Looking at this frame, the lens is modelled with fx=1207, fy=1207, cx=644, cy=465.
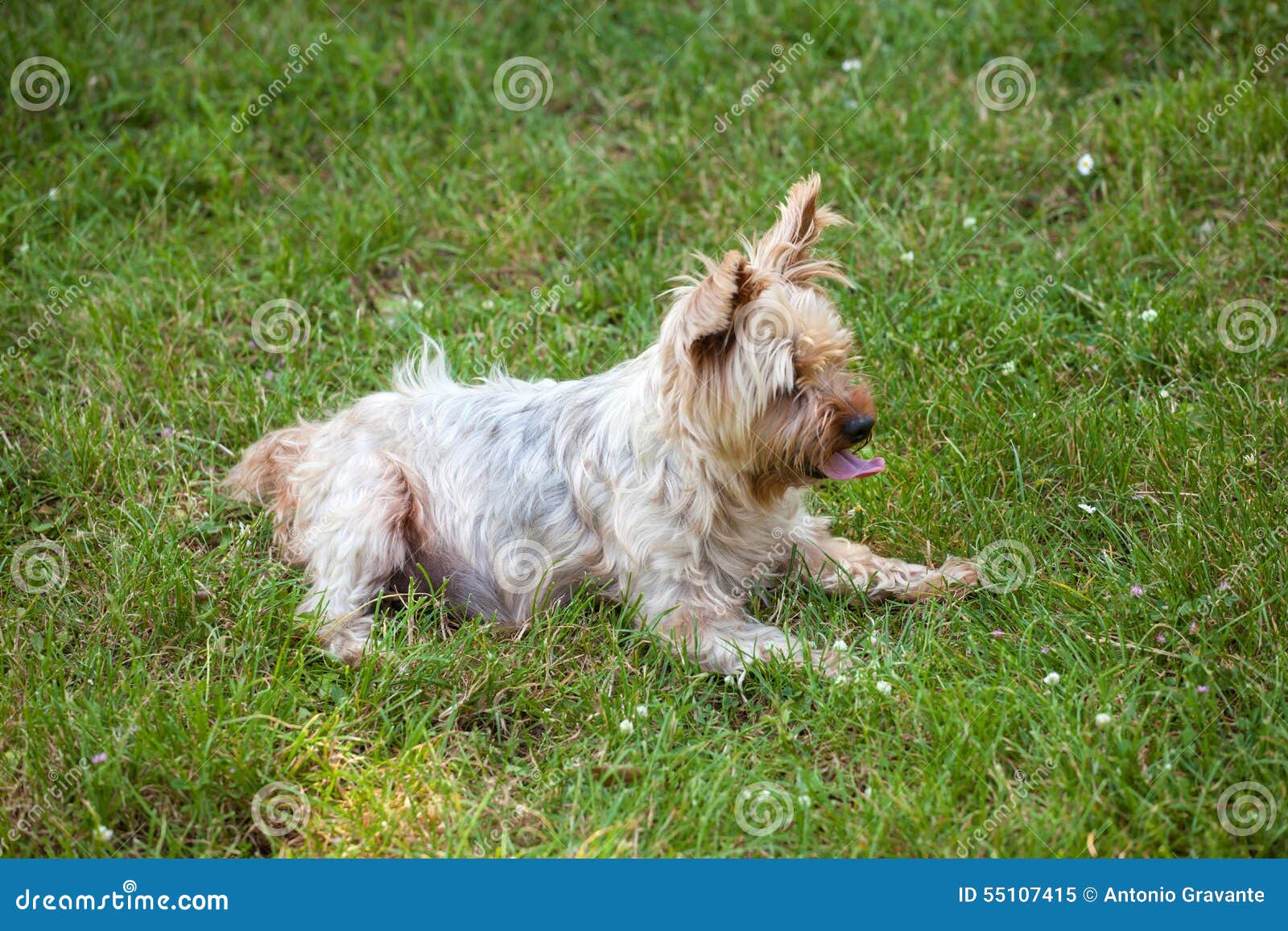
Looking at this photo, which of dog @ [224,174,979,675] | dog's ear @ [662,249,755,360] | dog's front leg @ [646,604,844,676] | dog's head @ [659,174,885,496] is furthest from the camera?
dog's front leg @ [646,604,844,676]

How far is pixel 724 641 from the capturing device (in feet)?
13.6

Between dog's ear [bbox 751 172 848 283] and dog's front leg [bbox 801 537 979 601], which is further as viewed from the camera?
dog's front leg [bbox 801 537 979 601]

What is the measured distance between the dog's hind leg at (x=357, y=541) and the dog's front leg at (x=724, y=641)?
1030 millimetres

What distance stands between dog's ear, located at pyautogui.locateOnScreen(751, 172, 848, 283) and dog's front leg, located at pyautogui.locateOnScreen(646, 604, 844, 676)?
1.20 m

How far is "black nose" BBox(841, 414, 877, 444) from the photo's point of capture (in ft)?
12.5

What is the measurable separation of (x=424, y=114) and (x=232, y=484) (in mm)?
A: 3036

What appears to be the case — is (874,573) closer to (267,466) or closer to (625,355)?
(625,355)

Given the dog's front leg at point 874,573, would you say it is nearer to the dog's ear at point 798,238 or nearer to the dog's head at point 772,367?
the dog's head at point 772,367

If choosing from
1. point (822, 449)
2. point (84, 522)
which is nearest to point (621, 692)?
point (822, 449)

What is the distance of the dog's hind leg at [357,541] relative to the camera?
438cm

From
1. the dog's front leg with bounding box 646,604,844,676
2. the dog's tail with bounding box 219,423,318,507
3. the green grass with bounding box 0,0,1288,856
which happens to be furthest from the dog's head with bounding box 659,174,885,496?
the dog's tail with bounding box 219,423,318,507

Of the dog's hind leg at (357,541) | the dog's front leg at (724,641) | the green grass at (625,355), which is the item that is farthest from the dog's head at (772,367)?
the dog's hind leg at (357,541)

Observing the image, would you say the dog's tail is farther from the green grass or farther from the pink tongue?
the pink tongue

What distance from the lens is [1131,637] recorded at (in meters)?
3.95
